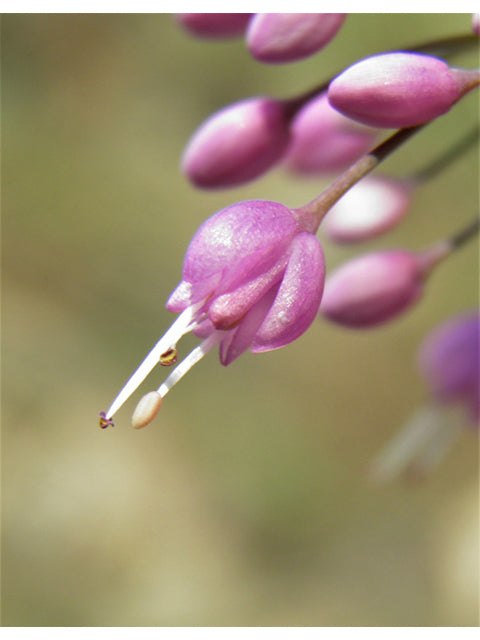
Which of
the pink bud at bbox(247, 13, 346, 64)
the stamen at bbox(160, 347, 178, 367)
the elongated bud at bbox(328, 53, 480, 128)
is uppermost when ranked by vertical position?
the pink bud at bbox(247, 13, 346, 64)

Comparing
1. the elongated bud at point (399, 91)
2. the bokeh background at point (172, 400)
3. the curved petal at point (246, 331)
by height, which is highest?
the elongated bud at point (399, 91)

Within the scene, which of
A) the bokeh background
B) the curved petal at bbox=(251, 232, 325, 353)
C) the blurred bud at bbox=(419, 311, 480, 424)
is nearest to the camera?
the curved petal at bbox=(251, 232, 325, 353)

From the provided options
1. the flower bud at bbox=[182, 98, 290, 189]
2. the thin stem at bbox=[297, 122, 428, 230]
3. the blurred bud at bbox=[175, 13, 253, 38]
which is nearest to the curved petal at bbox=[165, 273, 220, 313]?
the thin stem at bbox=[297, 122, 428, 230]

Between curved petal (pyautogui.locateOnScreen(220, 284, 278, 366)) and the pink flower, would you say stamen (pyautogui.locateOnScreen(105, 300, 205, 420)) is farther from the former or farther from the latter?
the pink flower

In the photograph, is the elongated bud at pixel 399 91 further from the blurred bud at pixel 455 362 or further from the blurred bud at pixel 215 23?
the blurred bud at pixel 455 362

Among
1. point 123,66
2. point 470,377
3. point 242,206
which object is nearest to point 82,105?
point 123,66

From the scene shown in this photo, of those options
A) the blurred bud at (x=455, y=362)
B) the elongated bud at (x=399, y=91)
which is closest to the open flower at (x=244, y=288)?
the elongated bud at (x=399, y=91)

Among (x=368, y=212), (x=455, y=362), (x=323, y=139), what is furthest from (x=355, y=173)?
(x=455, y=362)

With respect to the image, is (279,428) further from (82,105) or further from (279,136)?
(279,136)
